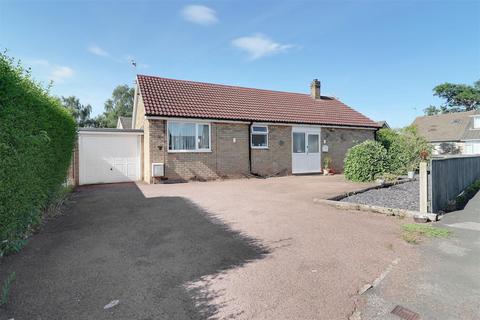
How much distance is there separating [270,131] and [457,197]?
29.8ft

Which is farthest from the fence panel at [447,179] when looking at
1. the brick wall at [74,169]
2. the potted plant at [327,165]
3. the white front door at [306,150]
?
the brick wall at [74,169]

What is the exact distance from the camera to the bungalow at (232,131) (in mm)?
13984

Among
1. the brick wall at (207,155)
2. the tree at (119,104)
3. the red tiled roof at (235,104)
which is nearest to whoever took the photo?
the brick wall at (207,155)

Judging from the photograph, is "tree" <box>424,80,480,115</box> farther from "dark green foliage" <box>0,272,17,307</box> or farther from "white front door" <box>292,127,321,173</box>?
"dark green foliage" <box>0,272,17,307</box>

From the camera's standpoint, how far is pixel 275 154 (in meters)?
16.6

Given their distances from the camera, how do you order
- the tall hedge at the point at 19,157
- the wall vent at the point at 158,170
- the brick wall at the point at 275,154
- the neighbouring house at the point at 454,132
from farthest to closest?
the neighbouring house at the point at 454,132 < the brick wall at the point at 275,154 < the wall vent at the point at 158,170 < the tall hedge at the point at 19,157

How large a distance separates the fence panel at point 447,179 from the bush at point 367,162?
2939 millimetres

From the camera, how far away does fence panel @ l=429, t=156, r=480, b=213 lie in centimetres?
718

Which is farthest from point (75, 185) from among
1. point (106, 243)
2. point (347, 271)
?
point (347, 271)

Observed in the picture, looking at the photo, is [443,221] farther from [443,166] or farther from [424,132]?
[424,132]

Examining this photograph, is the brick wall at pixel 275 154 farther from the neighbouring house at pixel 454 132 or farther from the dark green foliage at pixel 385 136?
the neighbouring house at pixel 454 132

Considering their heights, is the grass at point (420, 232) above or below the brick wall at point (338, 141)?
below

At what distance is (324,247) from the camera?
4.88 m

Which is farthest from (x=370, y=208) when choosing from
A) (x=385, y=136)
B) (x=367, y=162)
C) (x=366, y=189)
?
(x=385, y=136)
